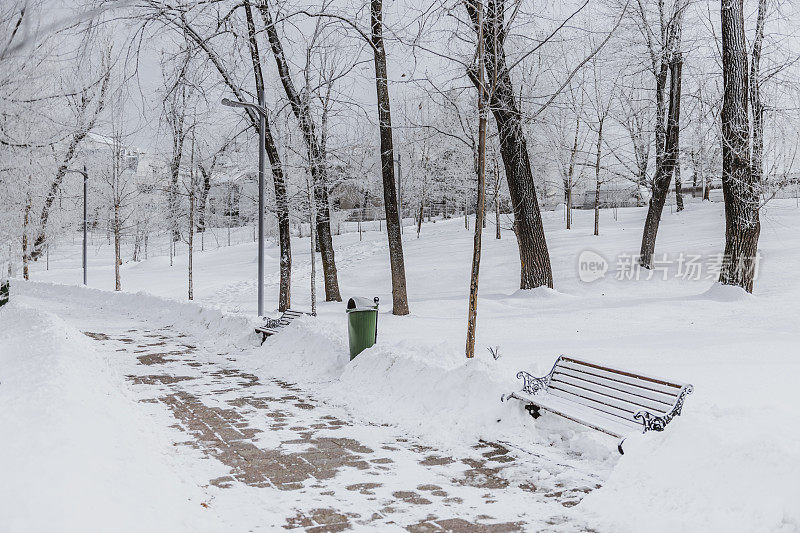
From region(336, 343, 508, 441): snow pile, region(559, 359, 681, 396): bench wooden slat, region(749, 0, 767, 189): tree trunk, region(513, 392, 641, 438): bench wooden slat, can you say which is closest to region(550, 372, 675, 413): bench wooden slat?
region(559, 359, 681, 396): bench wooden slat

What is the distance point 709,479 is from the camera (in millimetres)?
4414

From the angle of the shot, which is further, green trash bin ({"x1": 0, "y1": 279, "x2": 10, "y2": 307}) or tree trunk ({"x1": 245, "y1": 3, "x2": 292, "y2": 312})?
green trash bin ({"x1": 0, "y1": 279, "x2": 10, "y2": 307})

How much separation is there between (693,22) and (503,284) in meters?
10.1

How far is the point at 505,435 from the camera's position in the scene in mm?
6676

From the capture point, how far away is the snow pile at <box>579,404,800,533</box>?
4.02 metres

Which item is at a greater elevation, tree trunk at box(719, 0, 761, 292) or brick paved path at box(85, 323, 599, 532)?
tree trunk at box(719, 0, 761, 292)

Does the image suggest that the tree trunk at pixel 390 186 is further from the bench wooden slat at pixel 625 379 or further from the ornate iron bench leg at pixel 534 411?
the ornate iron bench leg at pixel 534 411

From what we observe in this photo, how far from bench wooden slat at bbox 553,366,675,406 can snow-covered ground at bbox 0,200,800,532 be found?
26 centimetres

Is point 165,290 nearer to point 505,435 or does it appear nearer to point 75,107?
point 75,107

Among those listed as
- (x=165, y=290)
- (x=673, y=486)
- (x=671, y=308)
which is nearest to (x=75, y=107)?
(x=165, y=290)

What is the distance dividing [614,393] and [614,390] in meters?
0.06

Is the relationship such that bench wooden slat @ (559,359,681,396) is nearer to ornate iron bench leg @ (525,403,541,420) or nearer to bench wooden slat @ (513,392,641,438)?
bench wooden slat @ (513,392,641,438)

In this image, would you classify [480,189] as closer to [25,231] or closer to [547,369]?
[547,369]

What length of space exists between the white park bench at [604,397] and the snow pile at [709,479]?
0.51 m
